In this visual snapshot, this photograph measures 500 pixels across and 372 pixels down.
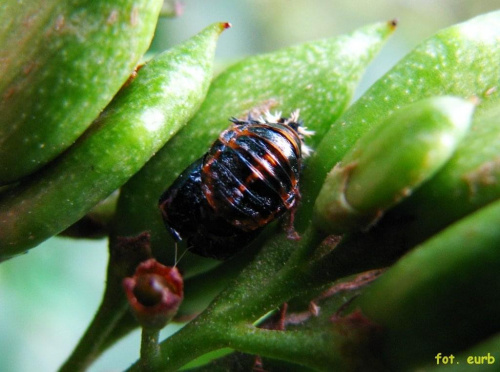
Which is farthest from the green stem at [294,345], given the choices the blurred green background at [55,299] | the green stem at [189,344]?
the blurred green background at [55,299]

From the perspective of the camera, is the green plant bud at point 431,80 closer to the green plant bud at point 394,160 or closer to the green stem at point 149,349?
the green plant bud at point 394,160

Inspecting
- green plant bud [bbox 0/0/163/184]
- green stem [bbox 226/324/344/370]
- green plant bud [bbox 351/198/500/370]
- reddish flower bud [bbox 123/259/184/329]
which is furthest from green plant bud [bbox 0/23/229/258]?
green plant bud [bbox 351/198/500/370]

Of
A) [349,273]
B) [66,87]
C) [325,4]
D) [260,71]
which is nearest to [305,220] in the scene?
[349,273]

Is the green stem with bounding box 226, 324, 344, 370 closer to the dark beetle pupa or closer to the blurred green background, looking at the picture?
the dark beetle pupa

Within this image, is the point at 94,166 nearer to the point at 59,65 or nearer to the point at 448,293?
the point at 59,65

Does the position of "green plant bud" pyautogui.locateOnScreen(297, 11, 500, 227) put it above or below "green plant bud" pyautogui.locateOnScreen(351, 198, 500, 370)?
above

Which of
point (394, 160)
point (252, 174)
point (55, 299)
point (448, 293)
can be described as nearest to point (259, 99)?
point (252, 174)
